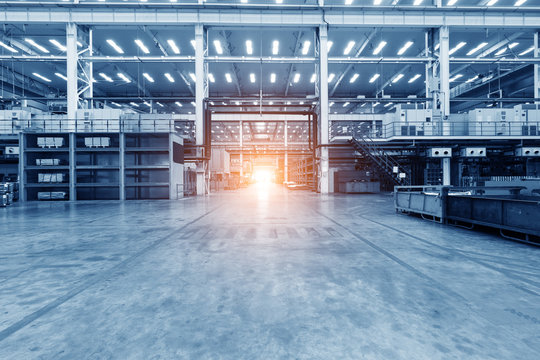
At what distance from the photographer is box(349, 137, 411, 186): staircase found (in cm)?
1930

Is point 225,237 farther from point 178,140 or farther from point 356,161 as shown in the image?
point 356,161

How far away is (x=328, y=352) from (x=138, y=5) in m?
24.2

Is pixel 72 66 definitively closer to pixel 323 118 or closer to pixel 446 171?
pixel 323 118

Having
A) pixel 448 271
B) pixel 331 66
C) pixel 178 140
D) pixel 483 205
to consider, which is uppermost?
pixel 331 66

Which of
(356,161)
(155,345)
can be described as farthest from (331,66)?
(155,345)

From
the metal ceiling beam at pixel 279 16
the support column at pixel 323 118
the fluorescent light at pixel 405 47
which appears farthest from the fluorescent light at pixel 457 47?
the support column at pixel 323 118

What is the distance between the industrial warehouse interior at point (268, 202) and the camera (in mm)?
2426

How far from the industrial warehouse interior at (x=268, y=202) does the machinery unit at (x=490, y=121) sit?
5.9 inches

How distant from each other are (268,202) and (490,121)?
18363 millimetres

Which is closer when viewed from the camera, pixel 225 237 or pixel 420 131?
pixel 225 237

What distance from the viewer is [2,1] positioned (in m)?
18.7

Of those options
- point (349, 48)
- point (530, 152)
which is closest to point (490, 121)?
point (530, 152)

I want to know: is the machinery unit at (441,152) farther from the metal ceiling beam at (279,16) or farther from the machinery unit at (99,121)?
the machinery unit at (99,121)

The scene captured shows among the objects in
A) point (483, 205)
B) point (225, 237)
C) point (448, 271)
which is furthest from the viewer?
point (483, 205)
